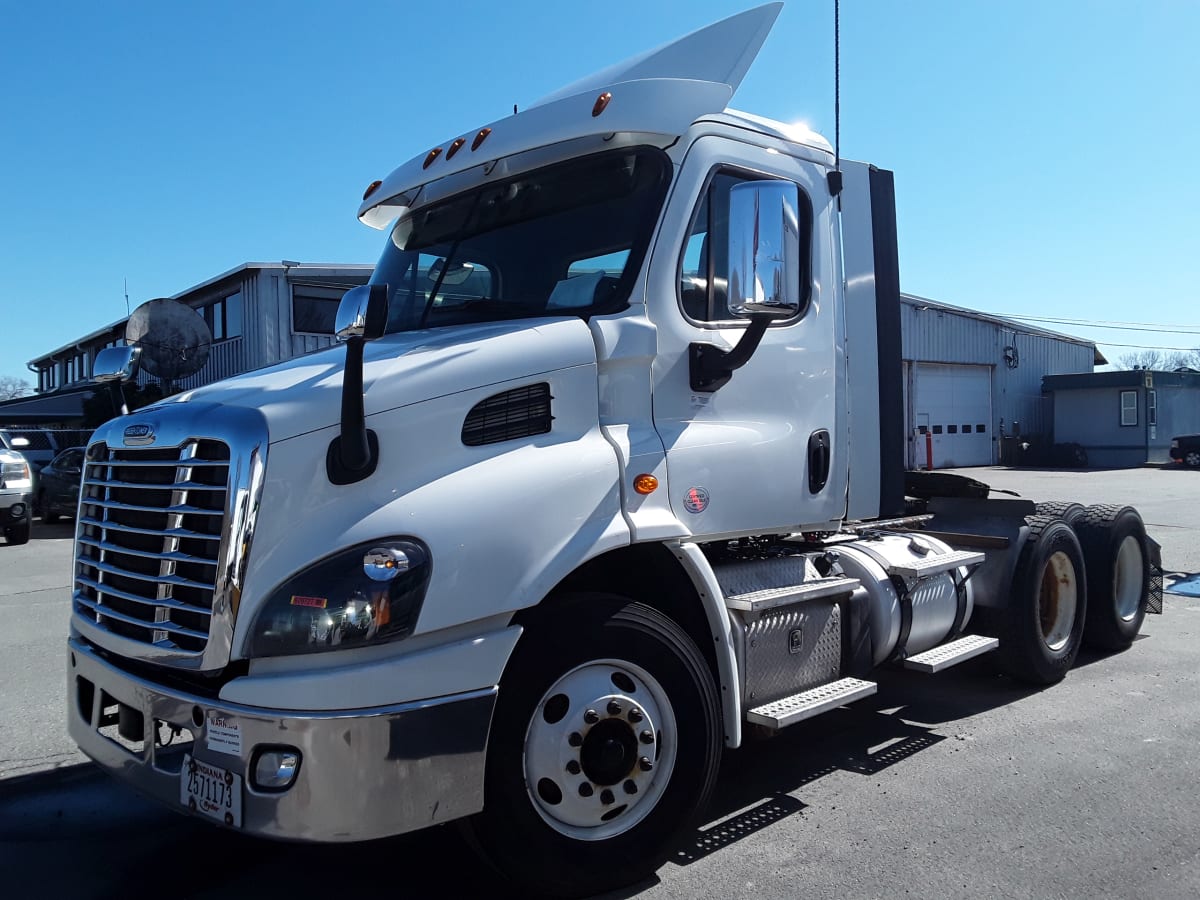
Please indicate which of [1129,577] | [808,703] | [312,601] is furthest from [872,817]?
[1129,577]

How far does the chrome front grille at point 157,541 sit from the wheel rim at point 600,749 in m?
1.19

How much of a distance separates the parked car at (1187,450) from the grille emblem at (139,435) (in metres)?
37.3

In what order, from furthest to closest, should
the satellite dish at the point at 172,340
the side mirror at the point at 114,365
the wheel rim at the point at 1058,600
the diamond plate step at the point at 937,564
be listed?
the satellite dish at the point at 172,340, the wheel rim at the point at 1058,600, the diamond plate step at the point at 937,564, the side mirror at the point at 114,365

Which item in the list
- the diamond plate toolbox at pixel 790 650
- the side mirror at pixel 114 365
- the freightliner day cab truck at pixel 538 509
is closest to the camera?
the freightliner day cab truck at pixel 538 509

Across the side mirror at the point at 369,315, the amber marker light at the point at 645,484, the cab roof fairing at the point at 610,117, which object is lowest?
the amber marker light at the point at 645,484

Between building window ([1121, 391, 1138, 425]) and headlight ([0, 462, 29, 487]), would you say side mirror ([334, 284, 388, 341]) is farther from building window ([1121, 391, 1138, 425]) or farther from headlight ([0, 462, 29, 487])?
building window ([1121, 391, 1138, 425])

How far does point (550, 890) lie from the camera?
339 centimetres

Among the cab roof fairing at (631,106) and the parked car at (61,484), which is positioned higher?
the cab roof fairing at (631,106)

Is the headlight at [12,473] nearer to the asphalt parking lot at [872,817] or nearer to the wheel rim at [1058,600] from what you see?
the asphalt parking lot at [872,817]

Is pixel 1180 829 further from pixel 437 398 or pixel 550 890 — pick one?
pixel 437 398

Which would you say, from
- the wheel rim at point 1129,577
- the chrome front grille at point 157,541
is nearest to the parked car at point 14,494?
the chrome front grille at point 157,541

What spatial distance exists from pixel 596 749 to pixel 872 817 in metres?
1.55

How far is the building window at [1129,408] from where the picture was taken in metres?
35.6

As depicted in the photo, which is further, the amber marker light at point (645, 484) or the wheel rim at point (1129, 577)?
the wheel rim at point (1129, 577)
